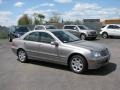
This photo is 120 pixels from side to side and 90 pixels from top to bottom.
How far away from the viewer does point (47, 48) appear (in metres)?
9.59

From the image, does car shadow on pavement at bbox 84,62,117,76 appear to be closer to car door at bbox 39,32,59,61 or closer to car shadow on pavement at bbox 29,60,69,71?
car shadow on pavement at bbox 29,60,69,71

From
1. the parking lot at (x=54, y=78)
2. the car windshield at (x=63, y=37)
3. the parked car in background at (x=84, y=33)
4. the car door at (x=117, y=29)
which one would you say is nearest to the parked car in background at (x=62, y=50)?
→ the car windshield at (x=63, y=37)

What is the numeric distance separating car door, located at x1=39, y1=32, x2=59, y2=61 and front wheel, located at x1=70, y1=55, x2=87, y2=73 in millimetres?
752

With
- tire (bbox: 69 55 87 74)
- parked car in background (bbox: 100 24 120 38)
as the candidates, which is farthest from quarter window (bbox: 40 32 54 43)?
parked car in background (bbox: 100 24 120 38)

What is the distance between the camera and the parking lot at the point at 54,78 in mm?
6984

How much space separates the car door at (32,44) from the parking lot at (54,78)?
0.53 m

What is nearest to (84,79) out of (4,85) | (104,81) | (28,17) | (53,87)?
(104,81)

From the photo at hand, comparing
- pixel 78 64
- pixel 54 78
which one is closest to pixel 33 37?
pixel 78 64

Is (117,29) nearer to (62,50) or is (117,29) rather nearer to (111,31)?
(111,31)

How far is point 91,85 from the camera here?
7.03m

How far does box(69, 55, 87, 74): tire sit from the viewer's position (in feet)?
27.9

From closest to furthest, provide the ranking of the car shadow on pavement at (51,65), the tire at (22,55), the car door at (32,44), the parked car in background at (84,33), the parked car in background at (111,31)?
the car shadow on pavement at (51,65) → the car door at (32,44) → the tire at (22,55) → the parked car in background at (84,33) → the parked car in background at (111,31)

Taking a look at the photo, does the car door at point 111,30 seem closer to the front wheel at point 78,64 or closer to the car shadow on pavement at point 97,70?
the car shadow on pavement at point 97,70

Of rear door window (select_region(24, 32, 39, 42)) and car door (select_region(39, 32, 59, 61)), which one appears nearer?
car door (select_region(39, 32, 59, 61))
